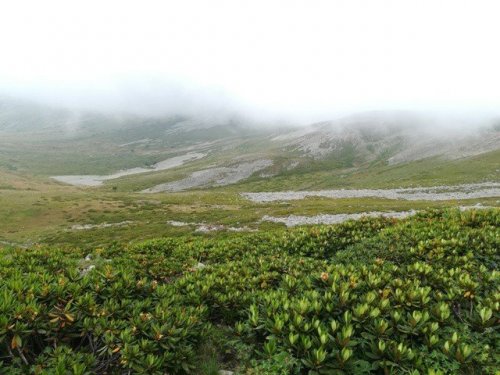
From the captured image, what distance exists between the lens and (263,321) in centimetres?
746

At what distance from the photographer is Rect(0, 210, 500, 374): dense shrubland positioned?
6164mm

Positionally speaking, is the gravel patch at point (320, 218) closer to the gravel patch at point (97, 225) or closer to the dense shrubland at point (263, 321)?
the gravel patch at point (97, 225)

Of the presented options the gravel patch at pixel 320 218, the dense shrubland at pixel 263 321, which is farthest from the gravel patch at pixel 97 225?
the dense shrubland at pixel 263 321

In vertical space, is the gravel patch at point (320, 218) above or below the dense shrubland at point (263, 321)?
below

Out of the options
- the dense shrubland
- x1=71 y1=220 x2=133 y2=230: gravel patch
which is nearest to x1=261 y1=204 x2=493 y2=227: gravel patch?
x1=71 y1=220 x2=133 y2=230: gravel patch

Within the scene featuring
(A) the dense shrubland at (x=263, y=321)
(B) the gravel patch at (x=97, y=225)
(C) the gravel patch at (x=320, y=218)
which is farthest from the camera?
(B) the gravel patch at (x=97, y=225)

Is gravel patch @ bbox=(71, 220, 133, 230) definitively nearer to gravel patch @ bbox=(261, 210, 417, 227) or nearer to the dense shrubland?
gravel patch @ bbox=(261, 210, 417, 227)

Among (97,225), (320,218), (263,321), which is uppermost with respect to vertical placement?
(263,321)

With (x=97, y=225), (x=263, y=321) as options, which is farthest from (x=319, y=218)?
(x=263, y=321)

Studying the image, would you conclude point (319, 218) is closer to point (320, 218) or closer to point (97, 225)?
point (320, 218)

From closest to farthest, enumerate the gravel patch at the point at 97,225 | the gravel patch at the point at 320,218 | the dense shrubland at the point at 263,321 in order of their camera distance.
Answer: the dense shrubland at the point at 263,321 → the gravel patch at the point at 320,218 → the gravel patch at the point at 97,225

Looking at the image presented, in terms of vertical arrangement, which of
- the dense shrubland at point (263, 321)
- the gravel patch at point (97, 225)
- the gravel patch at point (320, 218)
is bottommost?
the gravel patch at point (320, 218)

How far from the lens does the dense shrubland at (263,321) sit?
20.2ft

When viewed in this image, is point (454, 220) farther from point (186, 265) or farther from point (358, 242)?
point (186, 265)
